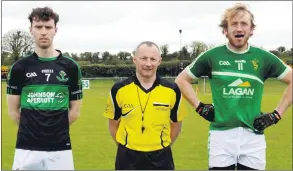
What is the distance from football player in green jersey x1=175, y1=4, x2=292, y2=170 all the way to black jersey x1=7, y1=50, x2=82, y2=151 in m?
1.58

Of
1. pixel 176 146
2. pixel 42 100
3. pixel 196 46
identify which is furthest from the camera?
pixel 196 46

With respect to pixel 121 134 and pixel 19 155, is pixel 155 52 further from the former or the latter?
pixel 19 155

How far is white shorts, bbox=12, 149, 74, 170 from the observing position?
4.84 meters

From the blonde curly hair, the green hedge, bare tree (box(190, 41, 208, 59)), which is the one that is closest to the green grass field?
the blonde curly hair

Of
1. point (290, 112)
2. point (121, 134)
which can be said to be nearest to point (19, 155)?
point (121, 134)

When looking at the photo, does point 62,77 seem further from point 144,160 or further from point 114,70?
point 114,70

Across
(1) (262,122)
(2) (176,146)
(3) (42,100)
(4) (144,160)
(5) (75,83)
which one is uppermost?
(5) (75,83)

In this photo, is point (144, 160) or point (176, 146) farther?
point (176, 146)

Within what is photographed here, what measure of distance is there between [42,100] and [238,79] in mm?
2107

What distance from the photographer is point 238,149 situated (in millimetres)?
4977

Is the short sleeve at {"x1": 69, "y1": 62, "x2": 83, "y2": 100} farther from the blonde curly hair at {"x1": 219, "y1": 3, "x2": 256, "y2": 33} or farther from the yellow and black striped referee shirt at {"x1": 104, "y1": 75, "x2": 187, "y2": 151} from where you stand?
the blonde curly hair at {"x1": 219, "y1": 3, "x2": 256, "y2": 33}

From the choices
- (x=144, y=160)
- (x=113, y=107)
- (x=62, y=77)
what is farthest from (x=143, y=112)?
(x=62, y=77)

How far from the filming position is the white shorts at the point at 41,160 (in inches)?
191

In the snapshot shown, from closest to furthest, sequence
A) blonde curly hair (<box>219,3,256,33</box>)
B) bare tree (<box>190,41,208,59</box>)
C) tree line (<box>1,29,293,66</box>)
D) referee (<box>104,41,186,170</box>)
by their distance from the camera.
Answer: referee (<box>104,41,186,170</box>)
blonde curly hair (<box>219,3,256,33</box>)
tree line (<box>1,29,293,66</box>)
bare tree (<box>190,41,208,59</box>)
